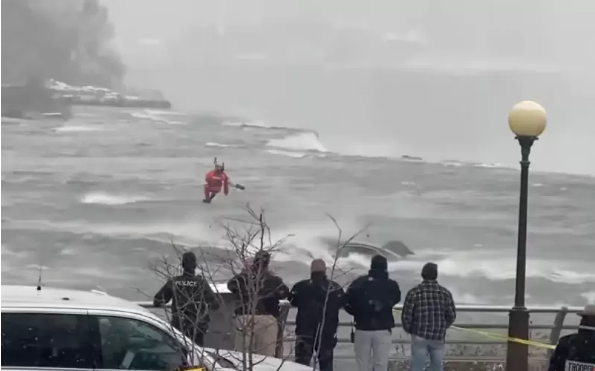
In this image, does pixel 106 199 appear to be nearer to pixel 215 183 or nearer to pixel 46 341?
pixel 215 183

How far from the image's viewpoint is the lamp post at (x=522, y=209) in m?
A: 9.73

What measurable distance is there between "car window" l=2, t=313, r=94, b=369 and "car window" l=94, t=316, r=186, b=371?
14 centimetres

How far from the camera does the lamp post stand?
9734 mm

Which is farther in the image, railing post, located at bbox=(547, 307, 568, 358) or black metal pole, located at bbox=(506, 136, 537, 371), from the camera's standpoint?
railing post, located at bbox=(547, 307, 568, 358)

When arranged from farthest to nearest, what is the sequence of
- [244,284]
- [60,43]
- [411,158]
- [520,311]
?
[411,158] < [60,43] < [520,311] < [244,284]

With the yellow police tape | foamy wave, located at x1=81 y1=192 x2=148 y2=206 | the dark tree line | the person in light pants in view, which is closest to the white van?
the person in light pants

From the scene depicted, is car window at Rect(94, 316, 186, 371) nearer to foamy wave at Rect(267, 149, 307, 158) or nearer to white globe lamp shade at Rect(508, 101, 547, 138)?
white globe lamp shade at Rect(508, 101, 547, 138)

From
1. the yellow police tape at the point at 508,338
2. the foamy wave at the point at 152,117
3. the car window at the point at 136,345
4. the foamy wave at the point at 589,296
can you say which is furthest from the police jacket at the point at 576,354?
the foamy wave at the point at 152,117

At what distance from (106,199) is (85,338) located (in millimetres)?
6858

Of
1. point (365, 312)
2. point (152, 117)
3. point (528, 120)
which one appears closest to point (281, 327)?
point (365, 312)

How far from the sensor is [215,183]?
1343cm

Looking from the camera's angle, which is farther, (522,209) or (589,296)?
(589,296)

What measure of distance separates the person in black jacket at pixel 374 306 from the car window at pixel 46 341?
128 inches

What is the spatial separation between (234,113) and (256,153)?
714 mm
